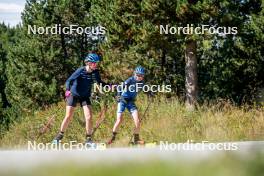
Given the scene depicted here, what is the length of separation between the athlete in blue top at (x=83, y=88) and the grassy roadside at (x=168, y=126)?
1.92ft

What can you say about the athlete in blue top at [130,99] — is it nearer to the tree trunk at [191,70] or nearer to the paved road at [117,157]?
the tree trunk at [191,70]

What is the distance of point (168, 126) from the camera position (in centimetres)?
886

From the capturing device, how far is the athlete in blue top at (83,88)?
7.78 meters

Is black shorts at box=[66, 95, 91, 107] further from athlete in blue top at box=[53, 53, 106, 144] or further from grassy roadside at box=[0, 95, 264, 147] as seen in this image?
grassy roadside at box=[0, 95, 264, 147]

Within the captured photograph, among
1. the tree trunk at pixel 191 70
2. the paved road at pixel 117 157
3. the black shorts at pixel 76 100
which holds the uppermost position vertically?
the tree trunk at pixel 191 70

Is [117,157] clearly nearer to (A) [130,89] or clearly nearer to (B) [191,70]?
(A) [130,89]

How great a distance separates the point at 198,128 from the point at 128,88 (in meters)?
1.49

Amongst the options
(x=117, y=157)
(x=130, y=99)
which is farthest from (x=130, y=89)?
(x=117, y=157)

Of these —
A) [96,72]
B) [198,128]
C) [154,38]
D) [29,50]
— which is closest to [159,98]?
[198,128]

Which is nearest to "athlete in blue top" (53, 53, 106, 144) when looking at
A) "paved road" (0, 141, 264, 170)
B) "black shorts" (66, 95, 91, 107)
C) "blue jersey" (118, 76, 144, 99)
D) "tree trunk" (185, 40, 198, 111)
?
"black shorts" (66, 95, 91, 107)

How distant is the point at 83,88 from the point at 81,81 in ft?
0.39

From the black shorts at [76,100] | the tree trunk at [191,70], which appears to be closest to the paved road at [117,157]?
the black shorts at [76,100]

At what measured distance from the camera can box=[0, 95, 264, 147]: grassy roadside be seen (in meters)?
8.52

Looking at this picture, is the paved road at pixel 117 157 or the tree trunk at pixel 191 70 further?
the tree trunk at pixel 191 70
